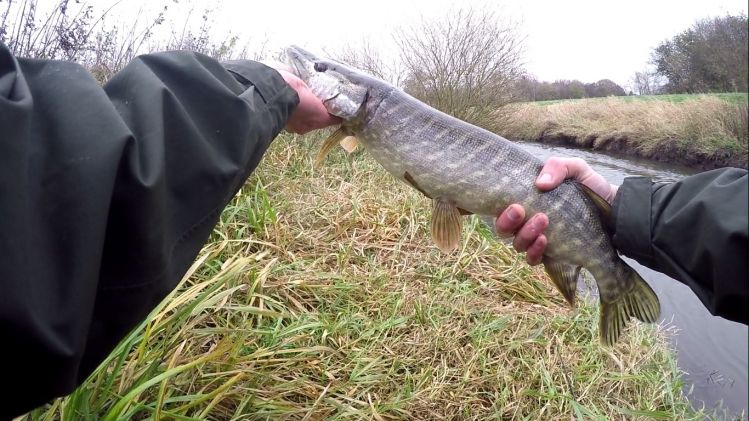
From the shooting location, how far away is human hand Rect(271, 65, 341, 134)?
1.93 metres

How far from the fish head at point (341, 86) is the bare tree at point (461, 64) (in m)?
7.43

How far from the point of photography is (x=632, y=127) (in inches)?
493

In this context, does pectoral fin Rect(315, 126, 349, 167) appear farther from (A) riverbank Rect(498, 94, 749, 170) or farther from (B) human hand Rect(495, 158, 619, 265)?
(A) riverbank Rect(498, 94, 749, 170)

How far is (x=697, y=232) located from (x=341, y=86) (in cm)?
142

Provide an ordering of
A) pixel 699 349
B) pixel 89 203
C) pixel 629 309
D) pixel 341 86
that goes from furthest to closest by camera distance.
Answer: pixel 699 349 → pixel 341 86 → pixel 629 309 → pixel 89 203

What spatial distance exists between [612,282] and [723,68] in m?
1.17

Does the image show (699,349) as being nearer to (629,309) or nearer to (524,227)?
(629,309)

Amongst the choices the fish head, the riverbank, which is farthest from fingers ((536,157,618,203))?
the riverbank

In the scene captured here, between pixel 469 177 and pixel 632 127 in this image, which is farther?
pixel 632 127

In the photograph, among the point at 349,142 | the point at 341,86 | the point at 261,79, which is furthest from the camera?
the point at 349,142

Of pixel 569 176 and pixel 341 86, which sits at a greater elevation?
pixel 341 86

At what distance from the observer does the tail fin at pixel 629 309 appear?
183cm

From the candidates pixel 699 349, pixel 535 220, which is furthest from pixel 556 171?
pixel 699 349

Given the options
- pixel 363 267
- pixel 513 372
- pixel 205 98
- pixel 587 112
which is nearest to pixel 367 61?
pixel 363 267
